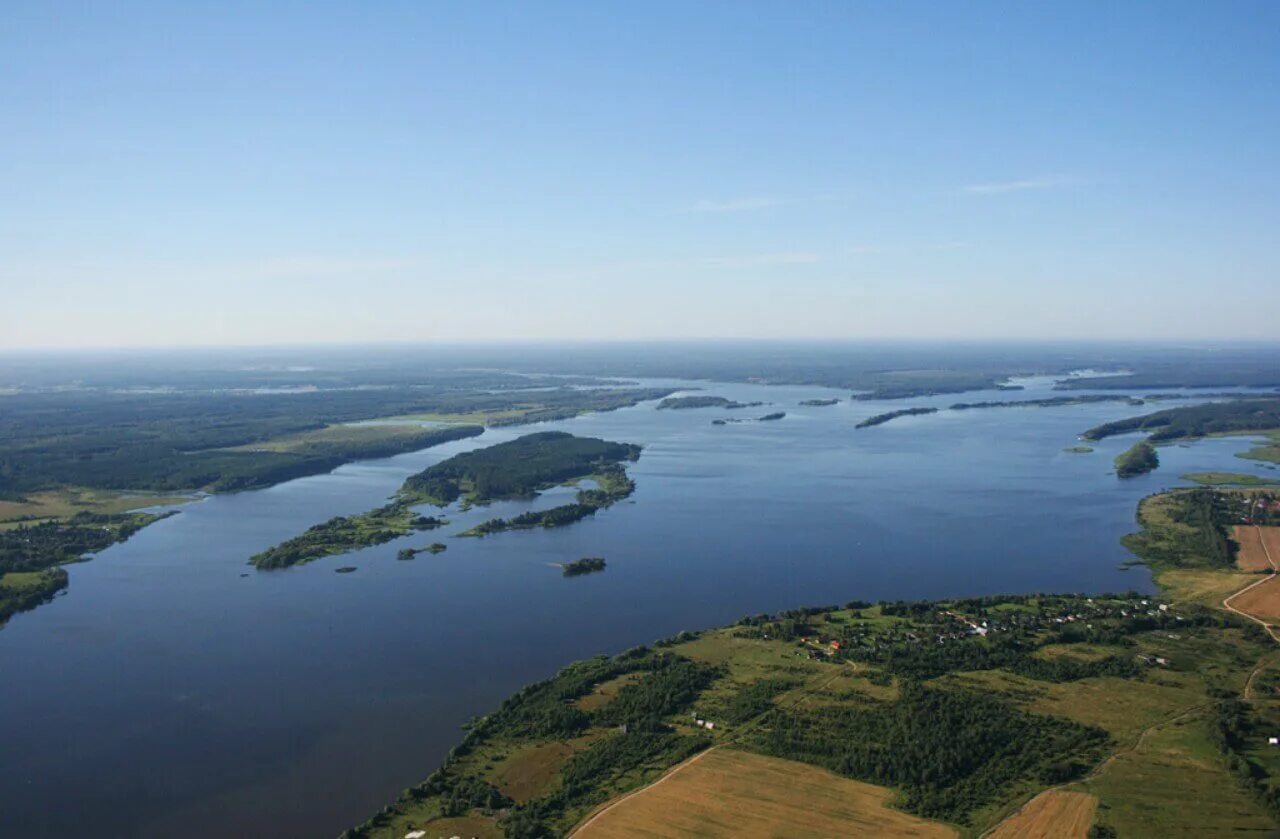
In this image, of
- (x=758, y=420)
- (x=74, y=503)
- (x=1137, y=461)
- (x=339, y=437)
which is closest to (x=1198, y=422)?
(x=1137, y=461)

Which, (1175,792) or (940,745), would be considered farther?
(940,745)

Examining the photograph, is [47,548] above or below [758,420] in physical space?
below

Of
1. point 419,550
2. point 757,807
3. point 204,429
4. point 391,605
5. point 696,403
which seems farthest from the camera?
point 696,403

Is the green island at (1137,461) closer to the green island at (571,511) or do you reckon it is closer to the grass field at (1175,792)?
the green island at (571,511)

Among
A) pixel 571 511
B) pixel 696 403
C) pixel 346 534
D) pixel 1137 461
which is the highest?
pixel 696 403

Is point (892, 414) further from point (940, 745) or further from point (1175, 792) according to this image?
point (1175, 792)

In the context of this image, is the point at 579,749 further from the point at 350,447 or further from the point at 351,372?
the point at 351,372

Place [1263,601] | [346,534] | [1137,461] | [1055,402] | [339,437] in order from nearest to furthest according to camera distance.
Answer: [1263,601] → [346,534] → [1137,461] → [339,437] → [1055,402]
